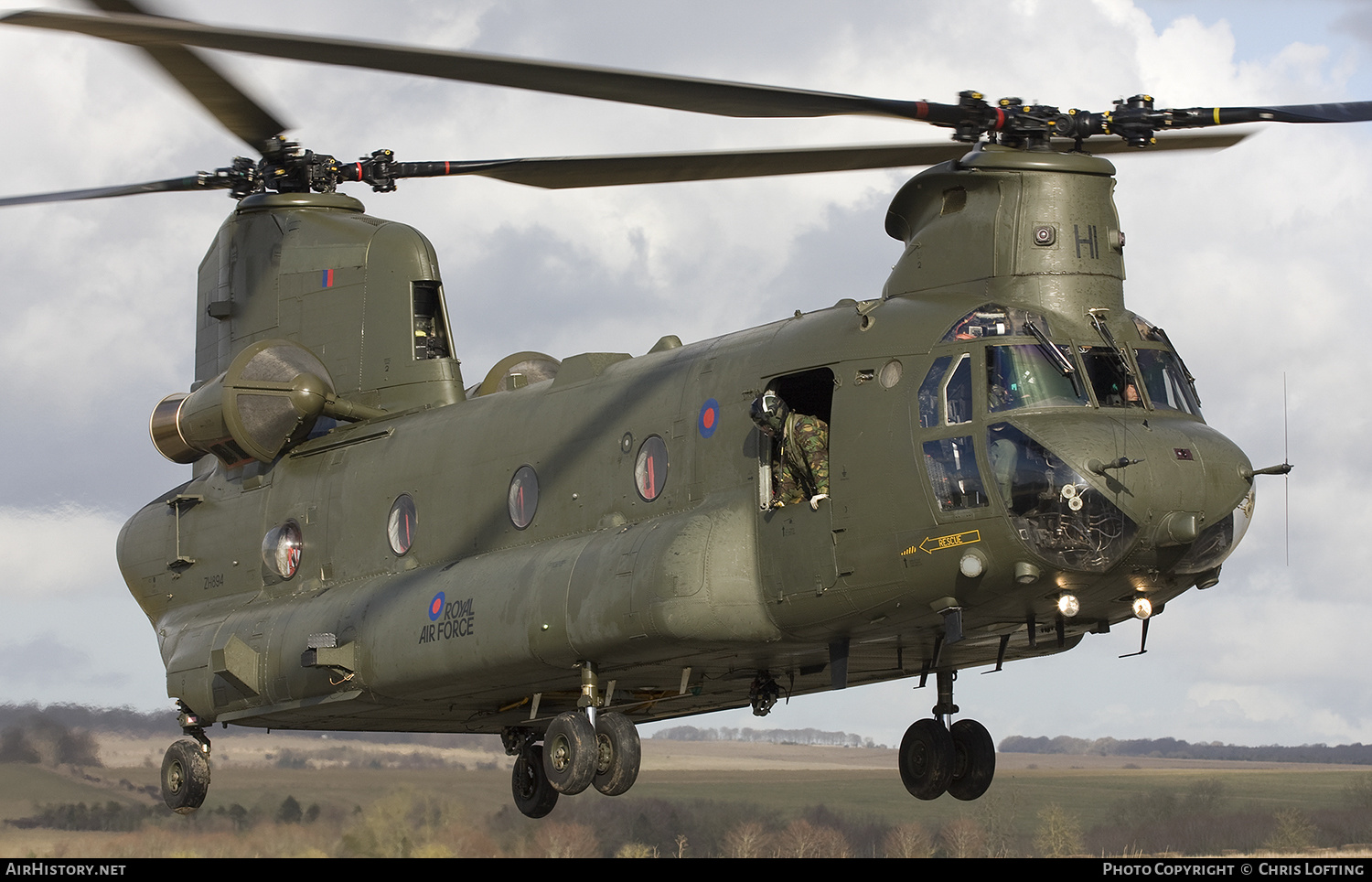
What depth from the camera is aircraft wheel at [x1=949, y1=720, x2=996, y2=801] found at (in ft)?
50.3

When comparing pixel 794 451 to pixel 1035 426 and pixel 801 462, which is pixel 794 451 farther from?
pixel 1035 426

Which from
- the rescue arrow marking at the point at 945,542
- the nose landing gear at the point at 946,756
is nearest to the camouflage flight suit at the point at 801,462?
the rescue arrow marking at the point at 945,542

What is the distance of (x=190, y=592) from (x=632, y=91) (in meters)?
9.31

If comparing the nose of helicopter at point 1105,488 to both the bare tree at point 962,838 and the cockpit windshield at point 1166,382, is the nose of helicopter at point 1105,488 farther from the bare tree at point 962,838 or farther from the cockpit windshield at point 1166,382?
the bare tree at point 962,838

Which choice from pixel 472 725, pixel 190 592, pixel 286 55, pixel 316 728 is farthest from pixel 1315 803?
pixel 286 55

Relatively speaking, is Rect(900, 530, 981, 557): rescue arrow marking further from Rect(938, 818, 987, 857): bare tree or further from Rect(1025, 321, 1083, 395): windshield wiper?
Rect(938, 818, 987, 857): bare tree

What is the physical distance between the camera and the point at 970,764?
15.3 m

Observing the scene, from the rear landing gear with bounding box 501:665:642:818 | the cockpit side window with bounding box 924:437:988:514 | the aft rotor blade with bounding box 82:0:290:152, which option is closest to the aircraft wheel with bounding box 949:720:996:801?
the rear landing gear with bounding box 501:665:642:818

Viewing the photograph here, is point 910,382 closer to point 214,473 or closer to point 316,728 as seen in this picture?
point 316,728

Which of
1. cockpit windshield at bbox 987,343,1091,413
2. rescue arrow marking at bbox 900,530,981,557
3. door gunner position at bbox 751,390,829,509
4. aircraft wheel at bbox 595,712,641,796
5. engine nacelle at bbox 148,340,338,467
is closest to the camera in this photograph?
rescue arrow marking at bbox 900,530,981,557

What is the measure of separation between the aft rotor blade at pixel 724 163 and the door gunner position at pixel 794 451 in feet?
7.94

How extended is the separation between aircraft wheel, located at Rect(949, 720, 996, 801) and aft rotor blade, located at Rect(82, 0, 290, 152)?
863 centimetres

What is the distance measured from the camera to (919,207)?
14.1 m

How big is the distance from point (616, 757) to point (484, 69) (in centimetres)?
554
